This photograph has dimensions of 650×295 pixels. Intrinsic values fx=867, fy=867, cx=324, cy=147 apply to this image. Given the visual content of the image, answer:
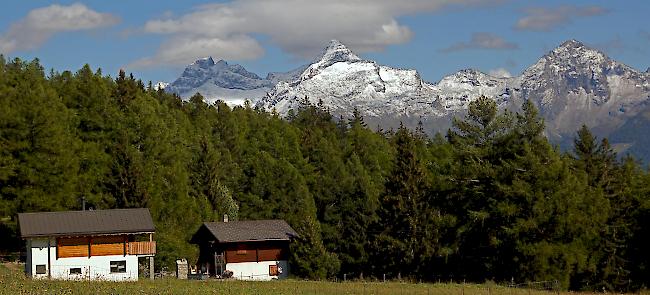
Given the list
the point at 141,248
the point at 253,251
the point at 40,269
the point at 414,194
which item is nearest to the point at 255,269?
the point at 253,251

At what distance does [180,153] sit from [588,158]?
124ft

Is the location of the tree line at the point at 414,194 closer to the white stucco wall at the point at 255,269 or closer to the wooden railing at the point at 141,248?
the white stucco wall at the point at 255,269

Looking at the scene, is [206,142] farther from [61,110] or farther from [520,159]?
[520,159]

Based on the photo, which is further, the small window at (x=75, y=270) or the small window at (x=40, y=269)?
the small window at (x=75, y=270)

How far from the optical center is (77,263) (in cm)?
6044

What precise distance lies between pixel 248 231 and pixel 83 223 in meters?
22.1

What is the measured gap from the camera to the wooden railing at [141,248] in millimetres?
61434

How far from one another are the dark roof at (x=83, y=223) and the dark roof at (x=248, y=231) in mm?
16270

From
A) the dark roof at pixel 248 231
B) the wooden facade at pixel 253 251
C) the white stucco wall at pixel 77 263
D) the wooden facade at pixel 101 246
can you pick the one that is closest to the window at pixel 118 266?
the white stucco wall at pixel 77 263

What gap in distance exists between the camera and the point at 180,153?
268ft

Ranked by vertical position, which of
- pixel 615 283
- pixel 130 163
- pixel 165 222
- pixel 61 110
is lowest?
pixel 615 283

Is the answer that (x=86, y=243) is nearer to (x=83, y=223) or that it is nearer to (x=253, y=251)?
(x=83, y=223)

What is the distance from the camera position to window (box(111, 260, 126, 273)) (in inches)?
2415

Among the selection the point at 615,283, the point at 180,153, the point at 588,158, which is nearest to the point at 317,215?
the point at 180,153
